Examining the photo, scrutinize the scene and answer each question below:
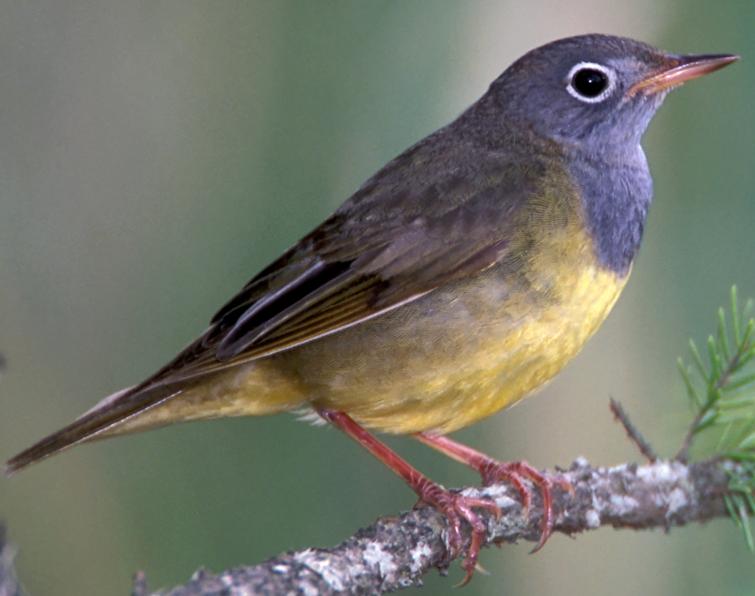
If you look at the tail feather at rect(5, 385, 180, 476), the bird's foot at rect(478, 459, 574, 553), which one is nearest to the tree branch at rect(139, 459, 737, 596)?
the bird's foot at rect(478, 459, 574, 553)

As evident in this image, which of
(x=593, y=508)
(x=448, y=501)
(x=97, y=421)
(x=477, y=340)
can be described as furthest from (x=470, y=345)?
(x=97, y=421)

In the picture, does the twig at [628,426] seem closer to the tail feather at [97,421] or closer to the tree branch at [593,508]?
the tree branch at [593,508]

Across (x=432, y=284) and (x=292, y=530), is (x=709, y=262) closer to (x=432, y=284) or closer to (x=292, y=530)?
(x=432, y=284)

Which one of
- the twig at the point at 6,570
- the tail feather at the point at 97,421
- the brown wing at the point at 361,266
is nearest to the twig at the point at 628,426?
the brown wing at the point at 361,266

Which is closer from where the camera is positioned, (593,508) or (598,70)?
(593,508)

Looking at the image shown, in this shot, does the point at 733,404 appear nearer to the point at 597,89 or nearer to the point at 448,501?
the point at 448,501

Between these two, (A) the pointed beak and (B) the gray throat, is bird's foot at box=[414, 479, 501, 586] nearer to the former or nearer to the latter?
(B) the gray throat

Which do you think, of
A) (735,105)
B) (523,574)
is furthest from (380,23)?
(523,574)
